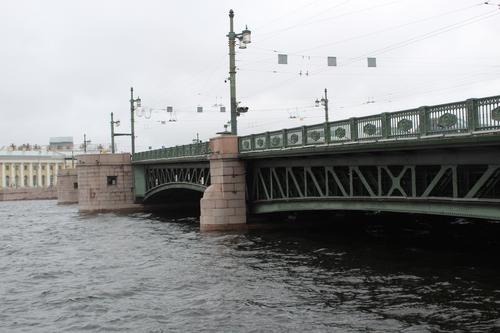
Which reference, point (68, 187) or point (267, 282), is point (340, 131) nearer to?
point (267, 282)

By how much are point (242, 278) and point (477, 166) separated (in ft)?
22.0

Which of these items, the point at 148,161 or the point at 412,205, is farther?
the point at 148,161

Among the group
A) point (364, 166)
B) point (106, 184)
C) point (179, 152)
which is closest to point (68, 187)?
point (106, 184)

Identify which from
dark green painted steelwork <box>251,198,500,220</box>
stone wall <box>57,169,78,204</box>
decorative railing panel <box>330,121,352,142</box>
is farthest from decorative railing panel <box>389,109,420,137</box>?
stone wall <box>57,169,78,204</box>

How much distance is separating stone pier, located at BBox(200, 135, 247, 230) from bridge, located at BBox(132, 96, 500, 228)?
0.04 meters

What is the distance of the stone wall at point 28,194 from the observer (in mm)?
102312

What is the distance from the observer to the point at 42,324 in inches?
473

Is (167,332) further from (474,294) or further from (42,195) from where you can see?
(42,195)

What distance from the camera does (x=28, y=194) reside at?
10381cm

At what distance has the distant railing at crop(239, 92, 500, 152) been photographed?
1341 centimetres


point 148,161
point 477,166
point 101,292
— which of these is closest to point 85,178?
point 148,161

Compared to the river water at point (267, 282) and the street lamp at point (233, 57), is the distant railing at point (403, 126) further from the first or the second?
the river water at point (267, 282)

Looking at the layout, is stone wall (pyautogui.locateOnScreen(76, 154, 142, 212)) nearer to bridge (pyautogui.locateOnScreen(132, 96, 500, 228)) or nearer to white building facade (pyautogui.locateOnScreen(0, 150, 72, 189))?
bridge (pyautogui.locateOnScreen(132, 96, 500, 228))

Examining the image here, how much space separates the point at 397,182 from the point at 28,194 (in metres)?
97.2
